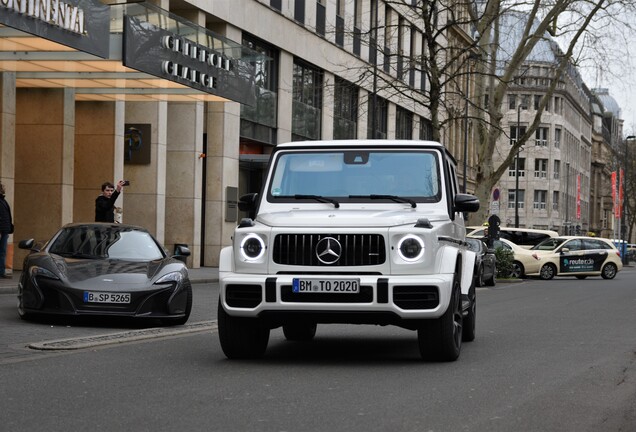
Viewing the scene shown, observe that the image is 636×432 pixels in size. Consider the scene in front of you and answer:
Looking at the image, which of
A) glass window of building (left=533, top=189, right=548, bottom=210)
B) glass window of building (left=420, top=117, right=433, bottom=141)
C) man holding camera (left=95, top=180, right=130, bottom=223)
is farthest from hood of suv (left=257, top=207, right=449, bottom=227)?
glass window of building (left=533, top=189, right=548, bottom=210)

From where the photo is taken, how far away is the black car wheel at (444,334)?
10.6 metres

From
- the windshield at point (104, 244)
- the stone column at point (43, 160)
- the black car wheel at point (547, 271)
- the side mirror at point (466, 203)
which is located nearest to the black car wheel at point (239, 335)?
the side mirror at point (466, 203)

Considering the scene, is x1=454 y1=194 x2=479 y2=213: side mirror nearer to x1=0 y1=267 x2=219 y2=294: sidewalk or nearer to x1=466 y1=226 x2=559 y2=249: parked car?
x1=0 y1=267 x2=219 y2=294: sidewalk

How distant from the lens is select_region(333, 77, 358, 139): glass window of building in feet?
154

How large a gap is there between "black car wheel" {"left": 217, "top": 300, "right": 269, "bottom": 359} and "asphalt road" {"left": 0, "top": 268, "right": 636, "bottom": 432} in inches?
7.1

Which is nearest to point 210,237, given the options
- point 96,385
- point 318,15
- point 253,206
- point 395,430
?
point 318,15

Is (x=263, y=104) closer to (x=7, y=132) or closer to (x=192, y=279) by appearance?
(x=192, y=279)

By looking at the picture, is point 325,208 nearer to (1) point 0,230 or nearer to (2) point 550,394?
(2) point 550,394

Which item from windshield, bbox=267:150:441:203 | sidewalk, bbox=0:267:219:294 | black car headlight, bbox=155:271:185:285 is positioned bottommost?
sidewalk, bbox=0:267:219:294

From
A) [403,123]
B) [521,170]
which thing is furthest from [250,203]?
[521,170]

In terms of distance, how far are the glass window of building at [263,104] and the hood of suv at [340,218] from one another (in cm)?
2696

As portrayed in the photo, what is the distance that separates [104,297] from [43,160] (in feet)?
47.9

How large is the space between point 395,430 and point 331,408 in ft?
3.22

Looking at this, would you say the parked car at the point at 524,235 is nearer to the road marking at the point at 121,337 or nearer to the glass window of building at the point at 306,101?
the glass window of building at the point at 306,101
